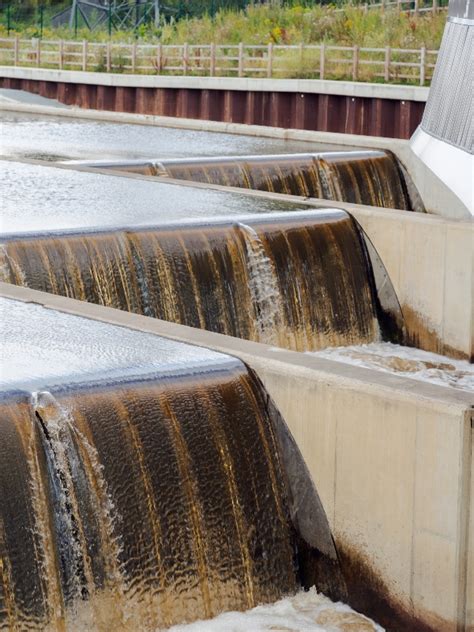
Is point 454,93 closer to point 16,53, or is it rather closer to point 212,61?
point 212,61

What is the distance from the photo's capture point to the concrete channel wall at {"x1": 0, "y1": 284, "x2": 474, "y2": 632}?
8.09 m

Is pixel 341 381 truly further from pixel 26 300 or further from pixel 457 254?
pixel 457 254

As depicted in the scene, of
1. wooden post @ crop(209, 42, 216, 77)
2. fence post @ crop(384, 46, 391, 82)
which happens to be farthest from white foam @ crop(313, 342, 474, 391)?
wooden post @ crop(209, 42, 216, 77)

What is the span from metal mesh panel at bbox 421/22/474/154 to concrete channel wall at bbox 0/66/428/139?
271 inches

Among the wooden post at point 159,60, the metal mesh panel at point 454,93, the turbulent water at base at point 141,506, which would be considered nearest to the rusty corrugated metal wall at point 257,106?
the wooden post at point 159,60

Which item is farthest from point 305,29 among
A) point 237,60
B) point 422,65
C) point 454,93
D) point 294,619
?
point 294,619

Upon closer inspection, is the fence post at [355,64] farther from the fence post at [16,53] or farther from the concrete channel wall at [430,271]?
the concrete channel wall at [430,271]

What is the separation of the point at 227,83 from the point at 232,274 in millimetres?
19261

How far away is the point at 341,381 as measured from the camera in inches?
337

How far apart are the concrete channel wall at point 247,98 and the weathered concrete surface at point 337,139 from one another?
2094 millimetres

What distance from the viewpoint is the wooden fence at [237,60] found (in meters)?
29.2

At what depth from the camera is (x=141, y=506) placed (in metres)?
8.13

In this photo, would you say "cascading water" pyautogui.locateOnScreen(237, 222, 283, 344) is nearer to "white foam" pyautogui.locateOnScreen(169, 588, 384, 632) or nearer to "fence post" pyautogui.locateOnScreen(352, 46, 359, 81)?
"white foam" pyautogui.locateOnScreen(169, 588, 384, 632)

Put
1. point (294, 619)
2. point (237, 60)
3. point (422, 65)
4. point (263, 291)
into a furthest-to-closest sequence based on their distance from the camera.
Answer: point (237, 60) → point (422, 65) → point (263, 291) → point (294, 619)
